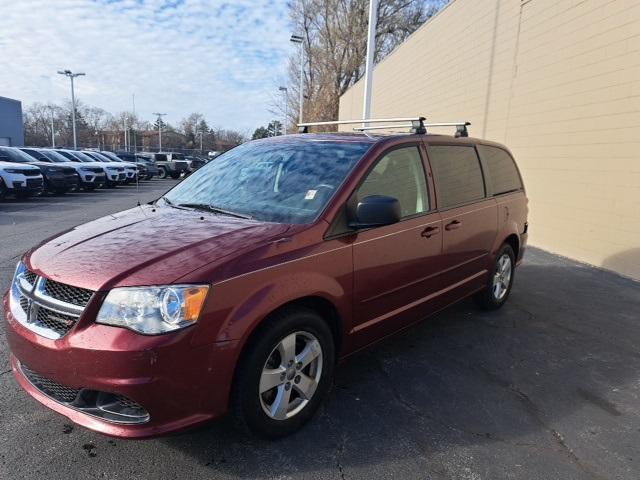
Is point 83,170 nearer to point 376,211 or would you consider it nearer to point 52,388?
point 52,388

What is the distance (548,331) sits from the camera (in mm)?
4793

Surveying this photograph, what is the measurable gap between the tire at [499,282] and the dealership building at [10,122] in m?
55.6

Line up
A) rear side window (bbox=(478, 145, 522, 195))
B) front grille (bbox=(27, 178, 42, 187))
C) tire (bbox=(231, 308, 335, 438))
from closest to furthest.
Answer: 1. tire (bbox=(231, 308, 335, 438))
2. rear side window (bbox=(478, 145, 522, 195))
3. front grille (bbox=(27, 178, 42, 187))

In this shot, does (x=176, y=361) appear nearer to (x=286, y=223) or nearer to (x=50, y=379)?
(x=50, y=379)

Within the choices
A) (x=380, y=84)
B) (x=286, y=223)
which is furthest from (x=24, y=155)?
(x=286, y=223)

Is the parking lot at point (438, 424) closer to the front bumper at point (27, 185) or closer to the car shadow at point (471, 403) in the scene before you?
the car shadow at point (471, 403)

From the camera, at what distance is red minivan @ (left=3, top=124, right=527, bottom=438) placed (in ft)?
7.55

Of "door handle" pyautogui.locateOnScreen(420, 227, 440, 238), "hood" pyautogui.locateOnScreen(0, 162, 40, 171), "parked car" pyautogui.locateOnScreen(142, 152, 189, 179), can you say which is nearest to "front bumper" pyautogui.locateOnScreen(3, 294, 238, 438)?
"door handle" pyautogui.locateOnScreen(420, 227, 440, 238)

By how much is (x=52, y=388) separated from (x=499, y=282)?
436 centimetres

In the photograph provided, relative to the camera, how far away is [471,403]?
3334 mm

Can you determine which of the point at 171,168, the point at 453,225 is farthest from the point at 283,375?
the point at 171,168

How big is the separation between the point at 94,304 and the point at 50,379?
495 mm

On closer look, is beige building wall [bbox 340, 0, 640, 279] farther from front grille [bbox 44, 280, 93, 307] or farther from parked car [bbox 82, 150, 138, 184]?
parked car [bbox 82, 150, 138, 184]

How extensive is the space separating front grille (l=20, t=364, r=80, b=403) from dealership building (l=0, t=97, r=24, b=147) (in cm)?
5587
